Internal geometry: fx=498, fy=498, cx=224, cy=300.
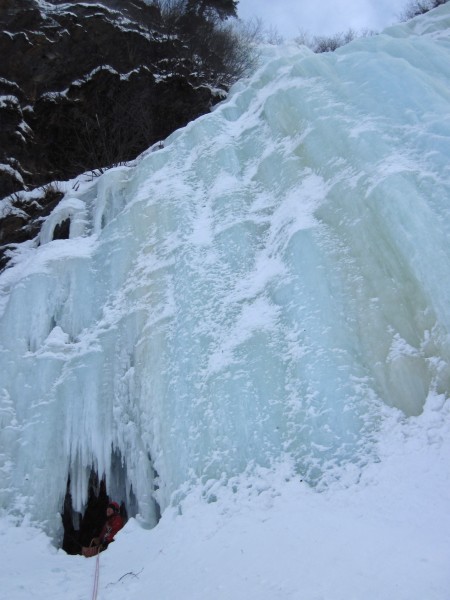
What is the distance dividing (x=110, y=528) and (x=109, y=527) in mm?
18

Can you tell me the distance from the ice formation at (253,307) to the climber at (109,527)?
0.55ft

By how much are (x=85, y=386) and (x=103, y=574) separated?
6.81ft

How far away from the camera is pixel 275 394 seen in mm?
4711

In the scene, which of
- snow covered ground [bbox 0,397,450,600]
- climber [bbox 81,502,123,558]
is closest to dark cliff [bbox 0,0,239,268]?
climber [bbox 81,502,123,558]

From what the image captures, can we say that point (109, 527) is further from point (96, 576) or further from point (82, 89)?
point (82, 89)

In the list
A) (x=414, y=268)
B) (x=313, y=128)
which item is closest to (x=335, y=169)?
(x=313, y=128)

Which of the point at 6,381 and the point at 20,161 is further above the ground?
the point at 20,161

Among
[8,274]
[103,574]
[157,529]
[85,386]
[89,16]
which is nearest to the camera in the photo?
[103,574]

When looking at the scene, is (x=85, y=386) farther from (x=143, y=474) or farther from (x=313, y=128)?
(x=313, y=128)

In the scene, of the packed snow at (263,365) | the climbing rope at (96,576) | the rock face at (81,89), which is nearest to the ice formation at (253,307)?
the packed snow at (263,365)

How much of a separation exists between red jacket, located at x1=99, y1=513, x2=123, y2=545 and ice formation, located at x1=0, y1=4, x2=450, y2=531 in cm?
20

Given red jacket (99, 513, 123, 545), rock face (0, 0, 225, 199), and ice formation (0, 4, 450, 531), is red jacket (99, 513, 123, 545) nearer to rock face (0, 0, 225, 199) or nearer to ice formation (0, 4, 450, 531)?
ice formation (0, 4, 450, 531)

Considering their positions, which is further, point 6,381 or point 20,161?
point 20,161

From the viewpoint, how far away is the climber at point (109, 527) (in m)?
4.82
